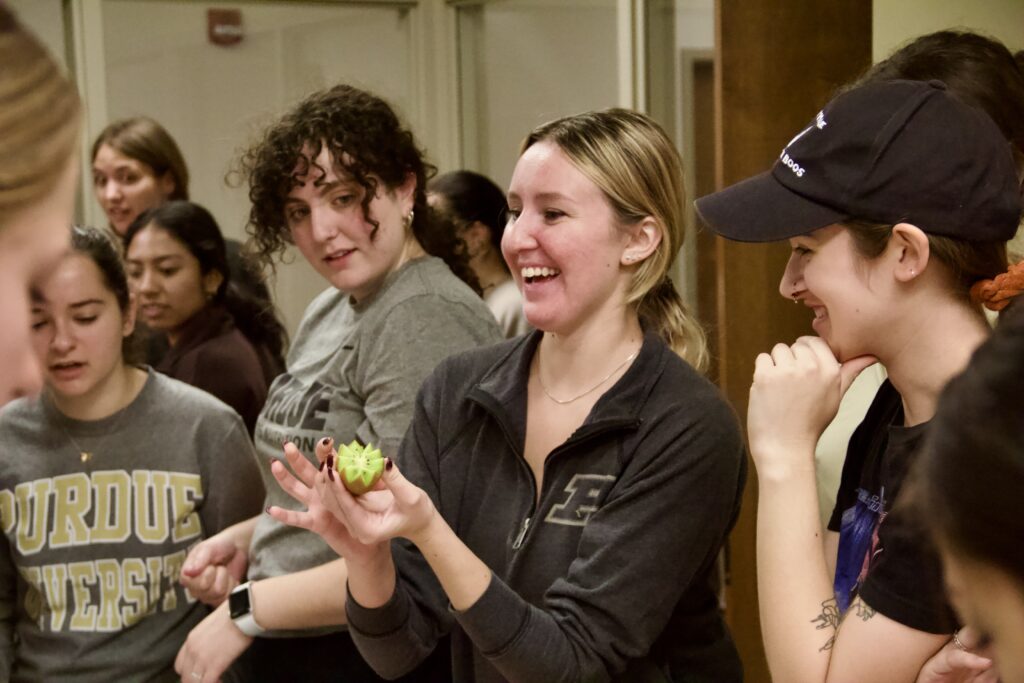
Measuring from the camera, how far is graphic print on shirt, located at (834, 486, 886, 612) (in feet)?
4.73

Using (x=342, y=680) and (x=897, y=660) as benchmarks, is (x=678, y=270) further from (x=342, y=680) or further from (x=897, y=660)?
(x=897, y=660)

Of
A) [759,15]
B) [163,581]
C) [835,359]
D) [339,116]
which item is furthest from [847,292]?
[759,15]

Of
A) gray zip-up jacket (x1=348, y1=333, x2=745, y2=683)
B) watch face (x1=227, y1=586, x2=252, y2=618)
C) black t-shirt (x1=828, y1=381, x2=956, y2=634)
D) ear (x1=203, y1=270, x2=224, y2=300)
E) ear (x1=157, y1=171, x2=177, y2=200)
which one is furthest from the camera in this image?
ear (x1=157, y1=171, x2=177, y2=200)

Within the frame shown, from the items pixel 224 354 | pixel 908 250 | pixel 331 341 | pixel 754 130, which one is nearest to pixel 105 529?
pixel 331 341

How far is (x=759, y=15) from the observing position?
2.74m

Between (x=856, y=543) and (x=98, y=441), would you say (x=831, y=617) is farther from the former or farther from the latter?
(x=98, y=441)

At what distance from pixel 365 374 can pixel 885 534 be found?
89 centimetres

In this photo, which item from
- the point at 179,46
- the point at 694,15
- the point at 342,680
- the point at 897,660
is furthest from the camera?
the point at 179,46

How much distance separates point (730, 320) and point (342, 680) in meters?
1.21

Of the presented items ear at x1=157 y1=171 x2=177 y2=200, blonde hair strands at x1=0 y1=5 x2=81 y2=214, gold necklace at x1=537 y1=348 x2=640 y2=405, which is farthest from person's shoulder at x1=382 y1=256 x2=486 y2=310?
ear at x1=157 y1=171 x2=177 y2=200

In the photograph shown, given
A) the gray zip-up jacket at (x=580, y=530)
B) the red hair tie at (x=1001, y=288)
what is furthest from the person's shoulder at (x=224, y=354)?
the red hair tie at (x=1001, y=288)

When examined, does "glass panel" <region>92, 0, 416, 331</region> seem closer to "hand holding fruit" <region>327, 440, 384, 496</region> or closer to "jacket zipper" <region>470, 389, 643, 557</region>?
"jacket zipper" <region>470, 389, 643, 557</region>

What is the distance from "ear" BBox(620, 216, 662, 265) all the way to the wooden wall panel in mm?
982

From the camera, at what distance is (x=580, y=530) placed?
1.60m
